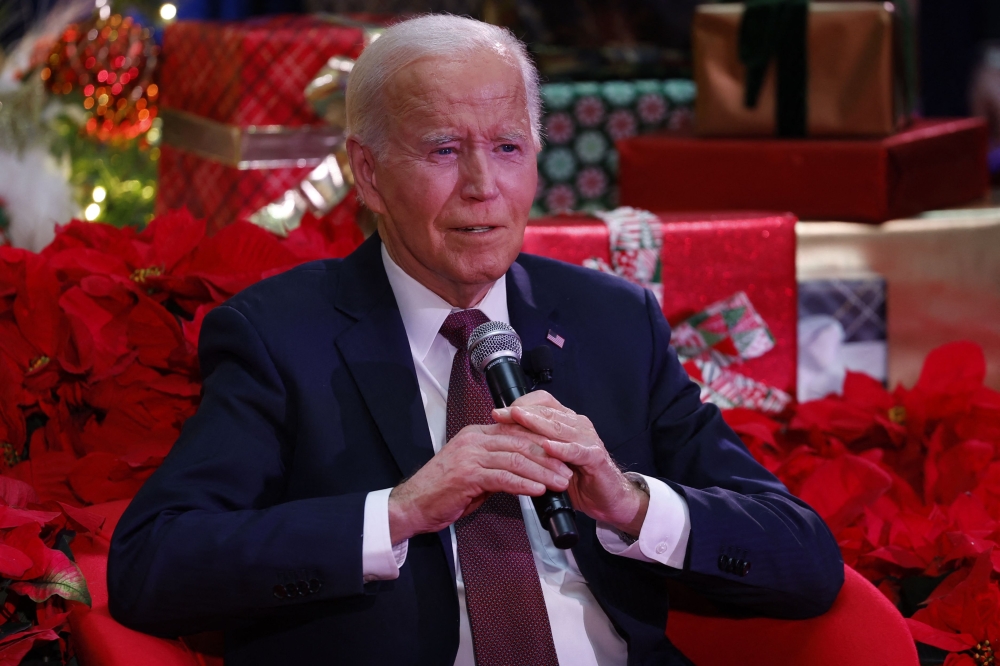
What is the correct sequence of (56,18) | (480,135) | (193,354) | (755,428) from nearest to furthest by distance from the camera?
(480,135) → (193,354) → (755,428) → (56,18)

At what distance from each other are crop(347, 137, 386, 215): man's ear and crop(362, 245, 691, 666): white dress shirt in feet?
0.27

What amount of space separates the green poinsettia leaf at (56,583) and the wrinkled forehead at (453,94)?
2.39 ft

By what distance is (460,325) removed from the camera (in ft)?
5.32

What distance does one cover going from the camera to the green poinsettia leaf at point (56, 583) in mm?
1408

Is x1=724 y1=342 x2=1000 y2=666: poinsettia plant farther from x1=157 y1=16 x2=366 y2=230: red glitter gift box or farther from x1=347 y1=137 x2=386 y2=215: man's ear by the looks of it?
x1=157 y1=16 x2=366 y2=230: red glitter gift box

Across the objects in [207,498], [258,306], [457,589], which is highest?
[258,306]

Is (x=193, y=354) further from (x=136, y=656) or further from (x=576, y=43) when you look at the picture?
(x=576, y=43)

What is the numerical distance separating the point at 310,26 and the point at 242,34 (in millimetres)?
184

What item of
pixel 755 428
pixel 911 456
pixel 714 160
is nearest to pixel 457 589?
pixel 755 428

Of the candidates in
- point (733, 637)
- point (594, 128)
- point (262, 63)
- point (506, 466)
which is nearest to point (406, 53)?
point (506, 466)

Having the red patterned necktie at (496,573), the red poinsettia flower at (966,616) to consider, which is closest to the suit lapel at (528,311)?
the red patterned necktie at (496,573)

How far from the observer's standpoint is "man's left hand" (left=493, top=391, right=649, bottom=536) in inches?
53.0

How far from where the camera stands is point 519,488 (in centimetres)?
134

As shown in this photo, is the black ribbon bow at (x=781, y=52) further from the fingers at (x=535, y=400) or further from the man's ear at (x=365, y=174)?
the fingers at (x=535, y=400)
